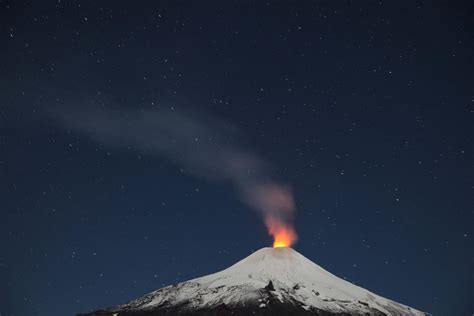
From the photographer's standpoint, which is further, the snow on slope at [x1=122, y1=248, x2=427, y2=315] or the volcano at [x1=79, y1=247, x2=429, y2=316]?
the snow on slope at [x1=122, y1=248, x2=427, y2=315]

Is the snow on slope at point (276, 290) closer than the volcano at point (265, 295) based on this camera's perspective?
No

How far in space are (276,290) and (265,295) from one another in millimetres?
6122

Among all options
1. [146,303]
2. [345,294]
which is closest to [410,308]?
[345,294]

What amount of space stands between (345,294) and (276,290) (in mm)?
20400

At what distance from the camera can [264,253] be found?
145500mm

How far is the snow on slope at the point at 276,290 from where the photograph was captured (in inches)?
4186

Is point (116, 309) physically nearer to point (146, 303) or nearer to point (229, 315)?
point (146, 303)

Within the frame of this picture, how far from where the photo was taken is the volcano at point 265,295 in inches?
3964

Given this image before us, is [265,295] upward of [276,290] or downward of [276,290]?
downward

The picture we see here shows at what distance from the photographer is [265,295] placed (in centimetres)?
10525

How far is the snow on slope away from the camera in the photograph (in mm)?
106312

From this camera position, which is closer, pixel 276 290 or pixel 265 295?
pixel 265 295

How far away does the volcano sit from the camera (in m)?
101

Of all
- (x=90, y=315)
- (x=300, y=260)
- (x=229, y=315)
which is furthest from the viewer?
(x=300, y=260)
